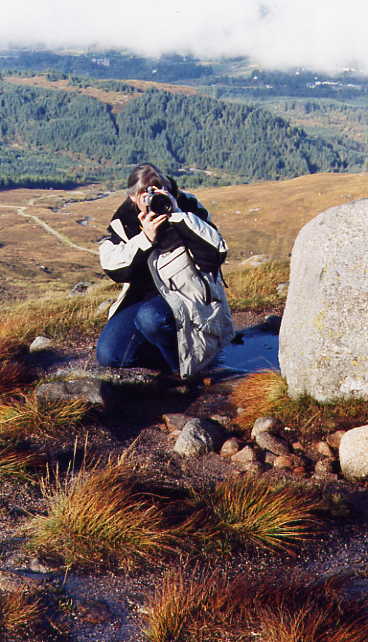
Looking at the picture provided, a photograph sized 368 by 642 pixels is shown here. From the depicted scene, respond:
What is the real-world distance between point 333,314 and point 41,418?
2.51 meters

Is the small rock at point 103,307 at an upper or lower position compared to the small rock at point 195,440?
lower

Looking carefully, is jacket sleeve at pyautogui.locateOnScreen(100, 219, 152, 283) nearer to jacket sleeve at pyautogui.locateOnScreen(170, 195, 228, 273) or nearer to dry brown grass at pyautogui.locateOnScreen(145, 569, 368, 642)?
jacket sleeve at pyautogui.locateOnScreen(170, 195, 228, 273)

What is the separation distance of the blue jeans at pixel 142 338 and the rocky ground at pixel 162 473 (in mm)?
161

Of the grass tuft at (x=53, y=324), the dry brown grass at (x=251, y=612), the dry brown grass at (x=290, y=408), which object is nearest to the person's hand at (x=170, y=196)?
the dry brown grass at (x=290, y=408)

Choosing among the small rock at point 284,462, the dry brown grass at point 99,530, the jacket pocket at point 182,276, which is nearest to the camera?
the dry brown grass at point 99,530

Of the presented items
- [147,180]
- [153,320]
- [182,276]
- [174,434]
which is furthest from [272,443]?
[147,180]

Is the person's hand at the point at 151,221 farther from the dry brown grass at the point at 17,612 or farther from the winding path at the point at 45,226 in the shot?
the winding path at the point at 45,226

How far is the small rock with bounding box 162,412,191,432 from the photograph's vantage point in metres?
5.29

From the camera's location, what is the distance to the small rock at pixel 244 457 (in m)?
4.72

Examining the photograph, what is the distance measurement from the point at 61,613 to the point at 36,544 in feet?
1.86

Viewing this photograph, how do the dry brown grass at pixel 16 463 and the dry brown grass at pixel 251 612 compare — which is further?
the dry brown grass at pixel 16 463

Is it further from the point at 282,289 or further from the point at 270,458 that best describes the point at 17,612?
the point at 282,289

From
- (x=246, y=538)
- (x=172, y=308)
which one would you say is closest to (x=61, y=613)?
(x=246, y=538)

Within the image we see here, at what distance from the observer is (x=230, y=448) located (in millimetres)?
4895
